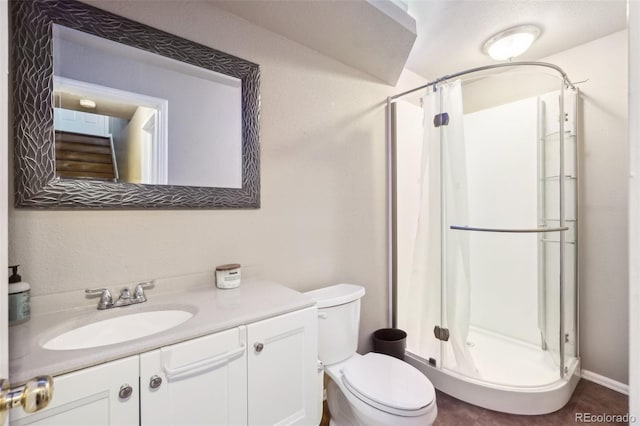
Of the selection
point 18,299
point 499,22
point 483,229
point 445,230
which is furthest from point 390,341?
point 499,22

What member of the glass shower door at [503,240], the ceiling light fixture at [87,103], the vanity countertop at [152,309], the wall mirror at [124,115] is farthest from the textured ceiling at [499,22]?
the vanity countertop at [152,309]

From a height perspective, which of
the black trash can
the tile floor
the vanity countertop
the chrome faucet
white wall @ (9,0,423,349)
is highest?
white wall @ (9,0,423,349)

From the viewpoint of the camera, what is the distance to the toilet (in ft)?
4.04

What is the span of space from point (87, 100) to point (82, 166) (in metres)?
0.26

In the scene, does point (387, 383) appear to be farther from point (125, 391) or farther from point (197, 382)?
point (125, 391)

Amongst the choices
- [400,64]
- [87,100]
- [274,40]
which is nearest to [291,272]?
Answer: [87,100]

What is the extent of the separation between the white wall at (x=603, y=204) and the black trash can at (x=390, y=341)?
137 centimetres

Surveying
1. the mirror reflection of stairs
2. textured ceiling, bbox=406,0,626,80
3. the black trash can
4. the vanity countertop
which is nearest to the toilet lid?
the black trash can

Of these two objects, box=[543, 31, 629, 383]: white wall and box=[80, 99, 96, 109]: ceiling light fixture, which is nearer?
box=[80, 99, 96, 109]: ceiling light fixture

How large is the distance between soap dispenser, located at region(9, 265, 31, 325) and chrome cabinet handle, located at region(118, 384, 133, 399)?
48cm

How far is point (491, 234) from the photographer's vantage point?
250 centimetres

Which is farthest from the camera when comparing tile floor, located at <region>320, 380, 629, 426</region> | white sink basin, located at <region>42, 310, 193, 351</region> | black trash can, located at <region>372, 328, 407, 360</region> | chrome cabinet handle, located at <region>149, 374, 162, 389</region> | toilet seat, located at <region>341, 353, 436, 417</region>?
black trash can, located at <region>372, 328, 407, 360</region>

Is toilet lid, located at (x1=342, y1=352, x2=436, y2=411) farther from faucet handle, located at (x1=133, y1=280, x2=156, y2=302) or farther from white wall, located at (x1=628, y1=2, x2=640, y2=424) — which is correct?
faucet handle, located at (x1=133, y1=280, x2=156, y2=302)

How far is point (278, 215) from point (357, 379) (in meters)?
0.95
